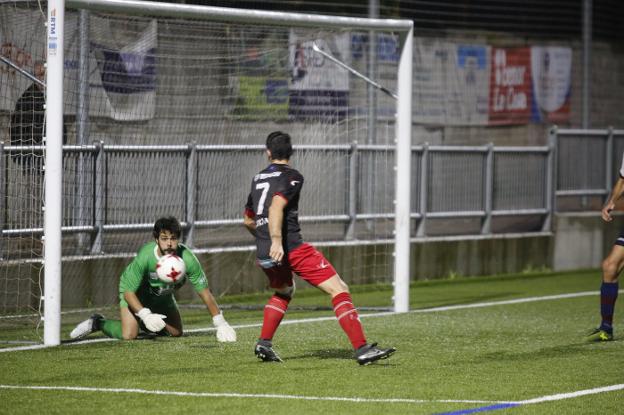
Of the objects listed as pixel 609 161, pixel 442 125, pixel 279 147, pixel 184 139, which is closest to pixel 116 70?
pixel 184 139

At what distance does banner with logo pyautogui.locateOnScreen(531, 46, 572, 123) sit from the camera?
2175 cm

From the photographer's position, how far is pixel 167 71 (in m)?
14.3

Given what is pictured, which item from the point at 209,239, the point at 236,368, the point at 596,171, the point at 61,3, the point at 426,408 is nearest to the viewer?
the point at 426,408

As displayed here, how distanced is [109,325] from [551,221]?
403 inches

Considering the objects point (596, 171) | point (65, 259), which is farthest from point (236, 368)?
point (596, 171)

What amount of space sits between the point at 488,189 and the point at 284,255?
9.82 metres

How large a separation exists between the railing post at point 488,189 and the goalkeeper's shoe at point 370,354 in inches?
384

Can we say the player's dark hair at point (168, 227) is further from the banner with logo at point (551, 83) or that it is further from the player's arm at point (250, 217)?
the banner with logo at point (551, 83)

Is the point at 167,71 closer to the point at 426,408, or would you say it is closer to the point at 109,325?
the point at 109,325

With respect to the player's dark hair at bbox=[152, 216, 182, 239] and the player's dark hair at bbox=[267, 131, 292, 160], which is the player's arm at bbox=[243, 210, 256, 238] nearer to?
the player's dark hair at bbox=[267, 131, 292, 160]

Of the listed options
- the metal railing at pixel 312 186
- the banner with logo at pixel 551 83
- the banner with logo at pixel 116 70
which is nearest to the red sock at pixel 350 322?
the metal railing at pixel 312 186

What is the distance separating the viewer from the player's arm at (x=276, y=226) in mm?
9531

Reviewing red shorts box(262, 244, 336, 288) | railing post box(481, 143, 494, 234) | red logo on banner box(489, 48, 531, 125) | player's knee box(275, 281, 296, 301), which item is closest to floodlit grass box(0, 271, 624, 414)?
player's knee box(275, 281, 296, 301)

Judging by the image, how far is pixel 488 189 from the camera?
19188 mm
